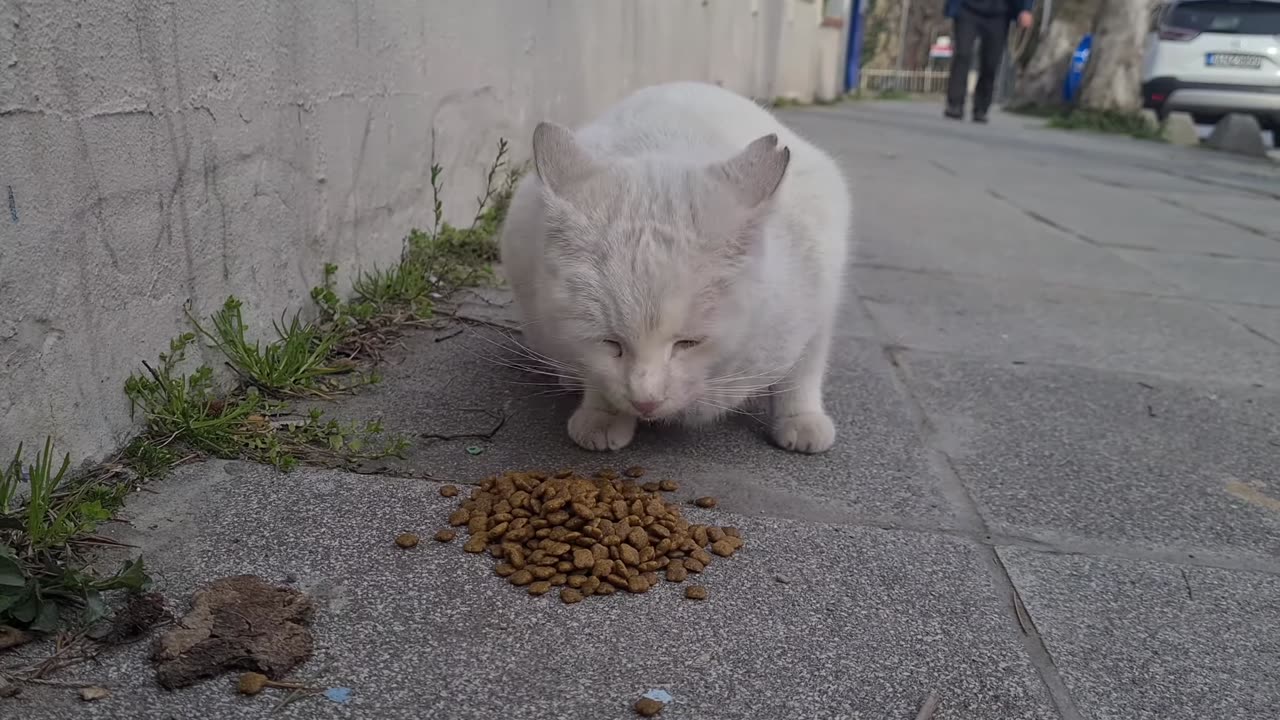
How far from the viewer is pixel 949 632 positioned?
5.80 feet

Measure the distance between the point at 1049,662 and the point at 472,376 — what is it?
184 cm

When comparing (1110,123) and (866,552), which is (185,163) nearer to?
(866,552)

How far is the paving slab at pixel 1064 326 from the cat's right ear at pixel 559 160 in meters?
1.94

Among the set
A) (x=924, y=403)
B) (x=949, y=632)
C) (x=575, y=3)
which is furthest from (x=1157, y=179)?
(x=949, y=632)

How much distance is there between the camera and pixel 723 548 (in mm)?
1981

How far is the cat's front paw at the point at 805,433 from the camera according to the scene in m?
2.55

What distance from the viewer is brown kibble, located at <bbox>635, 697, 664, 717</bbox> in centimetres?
148

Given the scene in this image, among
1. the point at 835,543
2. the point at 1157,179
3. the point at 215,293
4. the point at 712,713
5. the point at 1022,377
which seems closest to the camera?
the point at 712,713

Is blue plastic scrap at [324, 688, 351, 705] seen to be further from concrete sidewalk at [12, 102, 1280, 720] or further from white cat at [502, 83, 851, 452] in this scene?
white cat at [502, 83, 851, 452]

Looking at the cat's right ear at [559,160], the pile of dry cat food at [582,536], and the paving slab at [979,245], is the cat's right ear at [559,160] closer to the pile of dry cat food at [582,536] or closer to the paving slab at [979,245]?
the pile of dry cat food at [582,536]

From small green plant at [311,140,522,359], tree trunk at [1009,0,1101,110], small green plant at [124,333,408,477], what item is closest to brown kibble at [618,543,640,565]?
small green plant at [124,333,408,477]

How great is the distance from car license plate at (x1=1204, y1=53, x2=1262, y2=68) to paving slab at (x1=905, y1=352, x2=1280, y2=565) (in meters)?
13.8

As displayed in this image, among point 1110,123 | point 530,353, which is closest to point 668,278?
point 530,353

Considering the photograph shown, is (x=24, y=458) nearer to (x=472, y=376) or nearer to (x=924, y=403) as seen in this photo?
(x=472, y=376)
